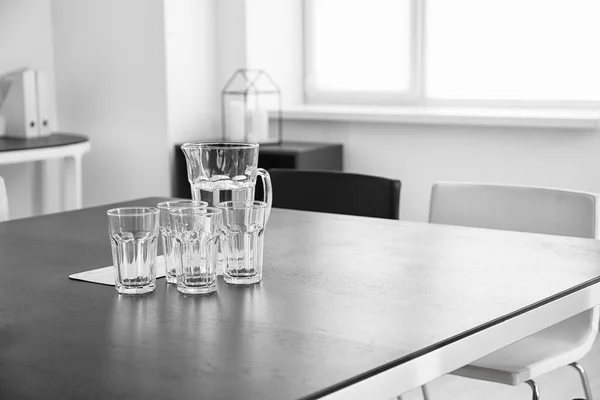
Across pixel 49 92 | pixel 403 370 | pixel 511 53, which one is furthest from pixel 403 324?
pixel 49 92

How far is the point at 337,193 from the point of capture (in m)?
2.32

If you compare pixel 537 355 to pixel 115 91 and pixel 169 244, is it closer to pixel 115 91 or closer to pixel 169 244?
pixel 169 244

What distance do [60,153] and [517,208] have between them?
193 cm

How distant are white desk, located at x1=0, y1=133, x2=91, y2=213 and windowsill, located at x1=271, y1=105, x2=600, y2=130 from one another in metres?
0.81

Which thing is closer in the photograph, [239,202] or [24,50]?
[239,202]

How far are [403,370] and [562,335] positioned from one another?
1095 millimetres

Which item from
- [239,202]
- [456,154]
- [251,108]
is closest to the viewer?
[239,202]

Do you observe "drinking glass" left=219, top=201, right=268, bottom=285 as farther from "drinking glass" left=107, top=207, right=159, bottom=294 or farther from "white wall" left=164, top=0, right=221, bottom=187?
"white wall" left=164, top=0, right=221, bottom=187

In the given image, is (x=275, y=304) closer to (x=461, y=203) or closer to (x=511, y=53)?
(x=461, y=203)

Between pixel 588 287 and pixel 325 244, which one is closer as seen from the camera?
pixel 588 287

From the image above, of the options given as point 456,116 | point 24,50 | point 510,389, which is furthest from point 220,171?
point 24,50

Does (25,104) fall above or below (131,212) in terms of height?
above

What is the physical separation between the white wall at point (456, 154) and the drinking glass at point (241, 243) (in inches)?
86.6

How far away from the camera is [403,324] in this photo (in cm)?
114
